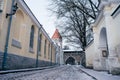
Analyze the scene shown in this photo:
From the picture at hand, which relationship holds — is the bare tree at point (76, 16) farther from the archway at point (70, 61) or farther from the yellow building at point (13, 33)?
the archway at point (70, 61)

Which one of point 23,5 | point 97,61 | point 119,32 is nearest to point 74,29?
point 97,61

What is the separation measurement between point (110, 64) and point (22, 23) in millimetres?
8210

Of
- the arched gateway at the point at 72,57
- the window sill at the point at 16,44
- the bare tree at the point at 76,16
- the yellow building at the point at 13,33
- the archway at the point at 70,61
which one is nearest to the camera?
the yellow building at the point at 13,33

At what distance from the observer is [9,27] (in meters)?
9.28

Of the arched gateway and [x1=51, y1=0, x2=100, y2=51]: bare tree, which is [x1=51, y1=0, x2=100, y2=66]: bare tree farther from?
the arched gateway

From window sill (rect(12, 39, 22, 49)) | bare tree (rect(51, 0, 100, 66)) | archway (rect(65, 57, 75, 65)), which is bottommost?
archway (rect(65, 57, 75, 65))

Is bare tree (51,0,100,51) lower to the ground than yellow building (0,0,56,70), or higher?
higher

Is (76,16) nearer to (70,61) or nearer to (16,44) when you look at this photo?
(16,44)

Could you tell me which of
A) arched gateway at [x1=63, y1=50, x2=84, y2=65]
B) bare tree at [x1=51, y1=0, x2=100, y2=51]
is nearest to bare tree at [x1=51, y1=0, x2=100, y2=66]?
bare tree at [x1=51, y1=0, x2=100, y2=51]

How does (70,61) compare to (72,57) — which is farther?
(70,61)

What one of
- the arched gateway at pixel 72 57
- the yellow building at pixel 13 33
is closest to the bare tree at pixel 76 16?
the yellow building at pixel 13 33

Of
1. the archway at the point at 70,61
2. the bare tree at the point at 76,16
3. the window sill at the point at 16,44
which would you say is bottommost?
the archway at the point at 70,61

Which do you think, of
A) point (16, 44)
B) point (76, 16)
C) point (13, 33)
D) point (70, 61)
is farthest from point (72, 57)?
point (13, 33)

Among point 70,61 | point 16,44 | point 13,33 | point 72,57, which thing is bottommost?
point 70,61
